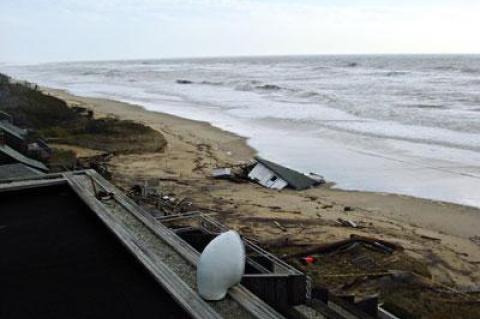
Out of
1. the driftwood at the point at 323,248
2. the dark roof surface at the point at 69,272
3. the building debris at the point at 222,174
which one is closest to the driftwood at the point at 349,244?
the driftwood at the point at 323,248

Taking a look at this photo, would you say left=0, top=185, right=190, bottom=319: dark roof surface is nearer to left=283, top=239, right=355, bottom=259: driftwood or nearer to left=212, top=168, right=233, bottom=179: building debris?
left=283, top=239, right=355, bottom=259: driftwood

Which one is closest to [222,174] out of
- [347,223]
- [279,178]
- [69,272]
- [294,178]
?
[279,178]

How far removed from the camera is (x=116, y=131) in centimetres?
2325

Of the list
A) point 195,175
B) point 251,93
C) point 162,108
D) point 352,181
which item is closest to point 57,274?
point 195,175

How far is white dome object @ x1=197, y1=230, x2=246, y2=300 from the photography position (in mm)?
4551

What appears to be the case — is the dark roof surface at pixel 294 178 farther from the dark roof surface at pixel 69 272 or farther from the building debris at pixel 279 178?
the dark roof surface at pixel 69 272

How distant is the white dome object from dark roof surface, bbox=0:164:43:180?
606 cm

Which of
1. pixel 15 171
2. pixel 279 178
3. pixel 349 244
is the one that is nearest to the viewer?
pixel 349 244

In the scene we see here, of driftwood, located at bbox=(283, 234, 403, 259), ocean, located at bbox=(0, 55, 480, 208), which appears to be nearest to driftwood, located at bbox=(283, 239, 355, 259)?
driftwood, located at bbox=(283, 234, 403, 259)

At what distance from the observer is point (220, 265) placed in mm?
4559

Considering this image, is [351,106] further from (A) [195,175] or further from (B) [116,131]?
(A) [195,175]

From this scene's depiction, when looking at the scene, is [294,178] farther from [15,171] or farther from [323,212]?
[15,171]

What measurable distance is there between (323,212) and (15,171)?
22.2 feet

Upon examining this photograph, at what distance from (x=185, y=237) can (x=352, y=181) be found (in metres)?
9.67
